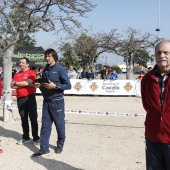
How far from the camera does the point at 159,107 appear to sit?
296 centimetres

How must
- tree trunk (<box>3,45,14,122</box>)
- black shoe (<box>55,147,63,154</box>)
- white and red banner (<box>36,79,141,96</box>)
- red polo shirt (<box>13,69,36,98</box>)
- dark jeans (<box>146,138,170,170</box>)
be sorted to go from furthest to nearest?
white and red banner (<box>36,79,141,96</box>) → tree trunk (<box>3,45,14,122</box>) → red polo shirt (<box>13,69,36,98</box>) → black shoe (<box>55,147,63,154</box>) → dark jeans (<box>146,138,170,170</box>)

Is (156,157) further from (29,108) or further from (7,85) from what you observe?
(7,85)

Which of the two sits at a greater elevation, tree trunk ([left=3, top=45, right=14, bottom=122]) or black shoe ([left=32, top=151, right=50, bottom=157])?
tree trunk ([left=3, top=45, right=14, bottom=122])

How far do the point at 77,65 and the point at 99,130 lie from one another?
29907mm

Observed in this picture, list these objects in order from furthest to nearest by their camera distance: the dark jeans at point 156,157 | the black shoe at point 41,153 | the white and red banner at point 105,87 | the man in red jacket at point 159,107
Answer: the white and red banner at point 105,87, the black shoe at point 41,153, the dark jeans at point 156,157, the man in red jacket at point 159,107

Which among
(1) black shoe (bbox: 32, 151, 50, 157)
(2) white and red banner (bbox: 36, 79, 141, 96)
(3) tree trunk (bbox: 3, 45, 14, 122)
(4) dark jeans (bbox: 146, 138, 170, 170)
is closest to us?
(4) dark jeans (bbox: 146, 138, 170, 170)

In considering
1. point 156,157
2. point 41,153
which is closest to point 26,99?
point 41,153

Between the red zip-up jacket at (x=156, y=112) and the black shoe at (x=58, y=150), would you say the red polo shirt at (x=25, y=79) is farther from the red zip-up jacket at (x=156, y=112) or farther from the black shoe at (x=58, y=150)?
the red zip-up jacket at (x=156, y=112)

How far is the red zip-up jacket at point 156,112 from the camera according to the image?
9.65 ft

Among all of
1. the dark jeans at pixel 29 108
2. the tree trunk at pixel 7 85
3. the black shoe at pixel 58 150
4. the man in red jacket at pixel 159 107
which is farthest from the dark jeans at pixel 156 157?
the tree trunk at pixel 7 85

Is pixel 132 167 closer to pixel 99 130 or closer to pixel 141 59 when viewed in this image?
pixel 99 130

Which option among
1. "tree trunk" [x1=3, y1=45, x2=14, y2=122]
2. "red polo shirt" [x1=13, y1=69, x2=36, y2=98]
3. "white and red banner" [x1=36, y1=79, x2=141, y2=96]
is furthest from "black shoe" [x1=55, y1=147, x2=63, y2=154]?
"white and red banner" [x1=36, y1=79, x2=141, y2=96]

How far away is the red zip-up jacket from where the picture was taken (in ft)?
9.65

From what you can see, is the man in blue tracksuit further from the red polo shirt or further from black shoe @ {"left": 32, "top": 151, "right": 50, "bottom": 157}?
the red polo shirt
